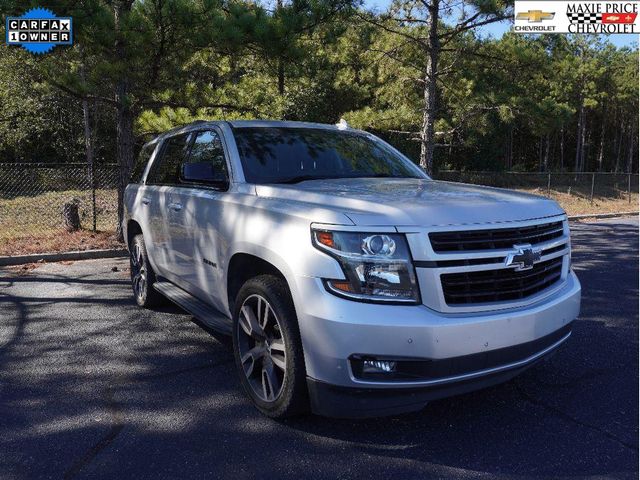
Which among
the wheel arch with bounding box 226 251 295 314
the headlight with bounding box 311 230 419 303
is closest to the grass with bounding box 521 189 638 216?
the wheel arch with bounding box 226 251 295 314

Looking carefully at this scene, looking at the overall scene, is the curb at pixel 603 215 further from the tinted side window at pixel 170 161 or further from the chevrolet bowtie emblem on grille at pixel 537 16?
the tinted side window at pixel 170 161

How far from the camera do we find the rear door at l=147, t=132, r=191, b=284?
450cm

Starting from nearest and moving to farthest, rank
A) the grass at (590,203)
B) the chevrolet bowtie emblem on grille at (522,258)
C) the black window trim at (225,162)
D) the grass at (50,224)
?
the chevrolet bowtie emblem on grille at (522,258) < the black window trim at (225,162) < the grass at (50,224) < the grass at (590,203)

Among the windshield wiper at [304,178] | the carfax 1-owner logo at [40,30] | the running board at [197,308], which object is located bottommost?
the running board at [197,308]

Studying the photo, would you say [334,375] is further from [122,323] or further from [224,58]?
[224,58]

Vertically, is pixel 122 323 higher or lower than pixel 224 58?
lower

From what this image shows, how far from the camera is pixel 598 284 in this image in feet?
22.6

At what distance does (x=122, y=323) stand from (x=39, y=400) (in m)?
1.70

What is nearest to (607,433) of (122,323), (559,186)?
(122,323)

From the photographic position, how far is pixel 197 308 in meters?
4.21

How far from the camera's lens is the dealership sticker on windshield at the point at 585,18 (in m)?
9.91

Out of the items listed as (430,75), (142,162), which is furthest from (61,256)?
(430,75)

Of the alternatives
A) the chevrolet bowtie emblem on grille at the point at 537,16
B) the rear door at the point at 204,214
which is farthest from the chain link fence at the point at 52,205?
the chevrolet bowtie emblem on grille at the point at 537,16

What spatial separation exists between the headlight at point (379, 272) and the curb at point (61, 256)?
7579 mm
